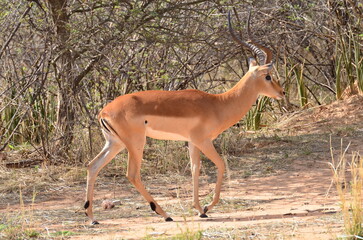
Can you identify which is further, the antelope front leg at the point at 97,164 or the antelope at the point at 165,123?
the antelope front leg at the point at 97,164

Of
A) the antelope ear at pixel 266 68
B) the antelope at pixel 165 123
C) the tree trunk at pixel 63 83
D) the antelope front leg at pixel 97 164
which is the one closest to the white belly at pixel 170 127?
the antelope at pixel 165 123

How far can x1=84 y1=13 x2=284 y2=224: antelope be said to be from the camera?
6.28 m

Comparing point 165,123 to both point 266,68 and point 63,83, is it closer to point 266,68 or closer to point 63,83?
point 266,68

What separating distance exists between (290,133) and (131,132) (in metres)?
4.62

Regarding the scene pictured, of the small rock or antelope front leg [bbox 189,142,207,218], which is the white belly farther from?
the small rock

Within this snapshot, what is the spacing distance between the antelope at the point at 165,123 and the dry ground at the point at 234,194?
0.97 feet

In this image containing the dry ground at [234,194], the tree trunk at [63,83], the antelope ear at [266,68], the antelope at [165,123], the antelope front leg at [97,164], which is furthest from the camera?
the tree trunk at [63,83]

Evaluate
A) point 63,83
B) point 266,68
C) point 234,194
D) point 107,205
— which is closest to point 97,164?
point 107,205

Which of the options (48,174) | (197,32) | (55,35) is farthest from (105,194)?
(197,32)

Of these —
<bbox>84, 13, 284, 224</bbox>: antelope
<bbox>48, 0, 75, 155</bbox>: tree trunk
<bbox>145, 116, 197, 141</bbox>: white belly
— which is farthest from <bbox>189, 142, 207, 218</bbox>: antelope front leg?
<bbox>48, 0, 75, 155</bbox>: tree trunk

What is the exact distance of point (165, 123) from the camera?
640 centimetres

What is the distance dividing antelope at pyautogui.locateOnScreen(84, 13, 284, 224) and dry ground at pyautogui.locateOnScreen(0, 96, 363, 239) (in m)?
0.30

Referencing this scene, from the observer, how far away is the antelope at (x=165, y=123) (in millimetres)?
6281

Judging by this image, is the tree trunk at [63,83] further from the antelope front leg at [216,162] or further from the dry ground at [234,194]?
the antelope front leg at [216,162]
